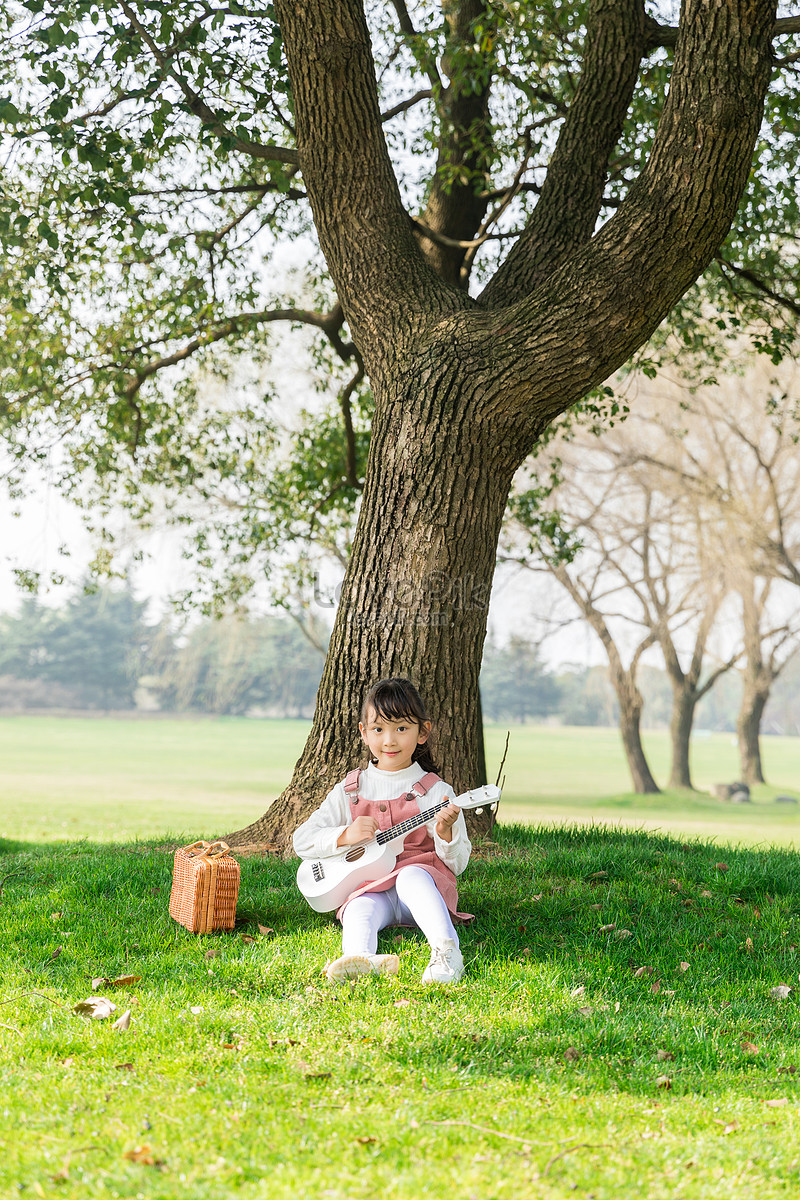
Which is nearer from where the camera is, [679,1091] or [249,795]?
[679,1091]

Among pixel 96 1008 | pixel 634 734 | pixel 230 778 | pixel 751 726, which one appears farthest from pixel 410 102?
→ pixel 230 778

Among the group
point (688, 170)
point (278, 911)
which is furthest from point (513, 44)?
point (278, 911)

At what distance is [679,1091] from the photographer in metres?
3.00

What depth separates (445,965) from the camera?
149 inches

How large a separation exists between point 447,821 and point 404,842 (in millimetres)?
360

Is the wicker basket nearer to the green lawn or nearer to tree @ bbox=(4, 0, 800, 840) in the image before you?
tree @ bbox=(4, 0, 800, 840)

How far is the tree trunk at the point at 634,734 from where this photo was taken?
22.7 metres

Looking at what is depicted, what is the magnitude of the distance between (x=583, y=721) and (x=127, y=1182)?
203 ft

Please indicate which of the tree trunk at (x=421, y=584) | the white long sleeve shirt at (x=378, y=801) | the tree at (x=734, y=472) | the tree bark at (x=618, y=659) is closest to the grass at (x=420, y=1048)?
the white long sleeve shirt at (x=378, y=801)

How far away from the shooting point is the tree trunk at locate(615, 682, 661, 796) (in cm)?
2267

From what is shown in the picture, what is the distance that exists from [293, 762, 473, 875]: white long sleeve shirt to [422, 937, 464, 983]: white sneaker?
378 mm

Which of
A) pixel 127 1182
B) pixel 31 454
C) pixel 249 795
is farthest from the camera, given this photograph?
pixel 249 795

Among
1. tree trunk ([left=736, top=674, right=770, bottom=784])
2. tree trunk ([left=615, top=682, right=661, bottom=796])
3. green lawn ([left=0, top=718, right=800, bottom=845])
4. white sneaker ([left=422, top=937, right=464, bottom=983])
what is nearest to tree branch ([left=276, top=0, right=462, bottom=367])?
white sneaker ([left=422, top=937, right=464, bottom=983])

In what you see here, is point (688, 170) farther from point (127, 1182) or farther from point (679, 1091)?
point (127, 1182)
